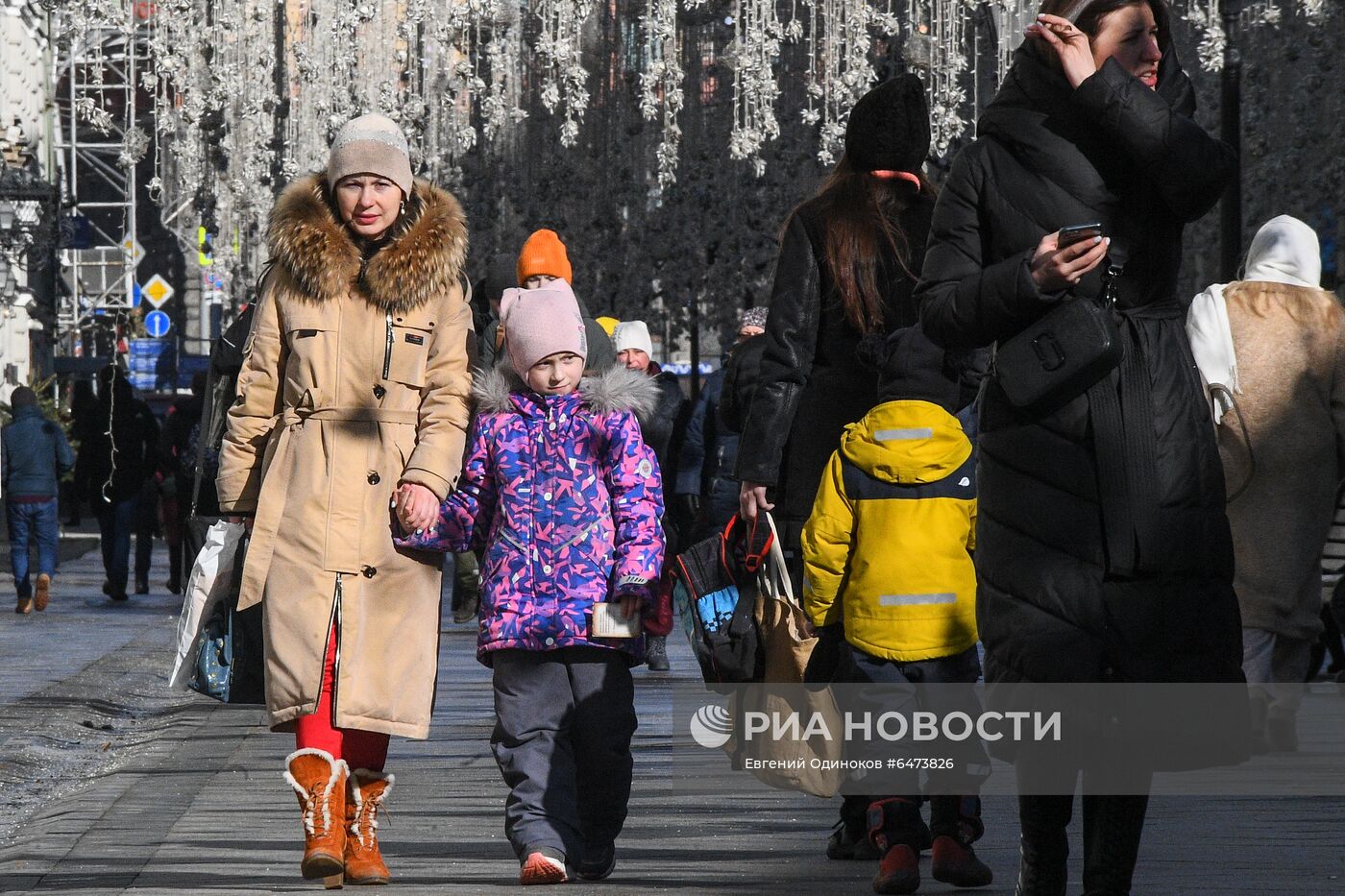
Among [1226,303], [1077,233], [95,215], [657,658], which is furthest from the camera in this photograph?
[95,215]

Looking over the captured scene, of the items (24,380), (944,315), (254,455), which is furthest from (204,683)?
(24,380)

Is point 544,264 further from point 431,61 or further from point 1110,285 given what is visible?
point 431,61

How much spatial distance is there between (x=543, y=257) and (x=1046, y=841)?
16.6 feet

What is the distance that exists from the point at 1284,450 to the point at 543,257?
110 inches

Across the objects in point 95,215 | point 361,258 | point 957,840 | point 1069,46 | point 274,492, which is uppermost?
point 95,215

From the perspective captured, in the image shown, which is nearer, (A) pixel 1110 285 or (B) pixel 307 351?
(A) pixel 1110 285

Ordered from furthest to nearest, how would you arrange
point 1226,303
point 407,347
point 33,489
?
point 33,489, point 1226,303, point 407,347


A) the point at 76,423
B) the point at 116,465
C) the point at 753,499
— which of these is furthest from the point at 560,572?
the point at 76,423

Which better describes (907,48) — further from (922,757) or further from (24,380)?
(24,380)

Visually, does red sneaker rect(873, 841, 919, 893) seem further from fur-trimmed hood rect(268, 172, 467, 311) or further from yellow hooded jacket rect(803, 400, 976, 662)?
fur-trimmed hood rect(268, 172, 467, 311)

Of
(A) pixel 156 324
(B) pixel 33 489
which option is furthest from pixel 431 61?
(A) pixel 156 324

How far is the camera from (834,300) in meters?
6.60

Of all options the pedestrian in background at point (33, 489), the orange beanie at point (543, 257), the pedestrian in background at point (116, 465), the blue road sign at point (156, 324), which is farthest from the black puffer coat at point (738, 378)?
the blue road sign at point (156, 324)

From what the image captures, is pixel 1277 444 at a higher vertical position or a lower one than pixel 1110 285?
lower
